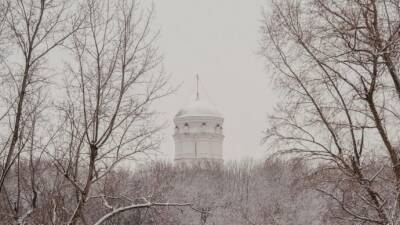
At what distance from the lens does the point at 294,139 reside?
10930mm

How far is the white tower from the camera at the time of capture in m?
68.4

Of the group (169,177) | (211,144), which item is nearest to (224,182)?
(169,177)

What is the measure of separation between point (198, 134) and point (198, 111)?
2455 millimetres

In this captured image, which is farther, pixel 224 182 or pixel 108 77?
pixel 224 182

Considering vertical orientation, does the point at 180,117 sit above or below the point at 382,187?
above

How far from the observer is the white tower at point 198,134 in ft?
224

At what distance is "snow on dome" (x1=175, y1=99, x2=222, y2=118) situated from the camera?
68.6 m

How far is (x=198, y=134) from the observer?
6844 centimetres

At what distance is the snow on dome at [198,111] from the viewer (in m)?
68.6

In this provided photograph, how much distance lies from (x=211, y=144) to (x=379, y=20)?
196 ft

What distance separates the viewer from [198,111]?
68.8 metres

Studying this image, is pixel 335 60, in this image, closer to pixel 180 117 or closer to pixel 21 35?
pixel 21 35

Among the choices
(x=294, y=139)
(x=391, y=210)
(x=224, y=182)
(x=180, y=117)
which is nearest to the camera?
(x=391, y=210)

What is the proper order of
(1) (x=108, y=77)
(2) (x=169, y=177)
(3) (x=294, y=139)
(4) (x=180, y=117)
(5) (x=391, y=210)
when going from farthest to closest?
(4) (x=180, y=117) < (2) (x=169, y=177) < (3) (x=294, y=139) < (1) (x=108, y=77) < (5) (x=391, y=210)
